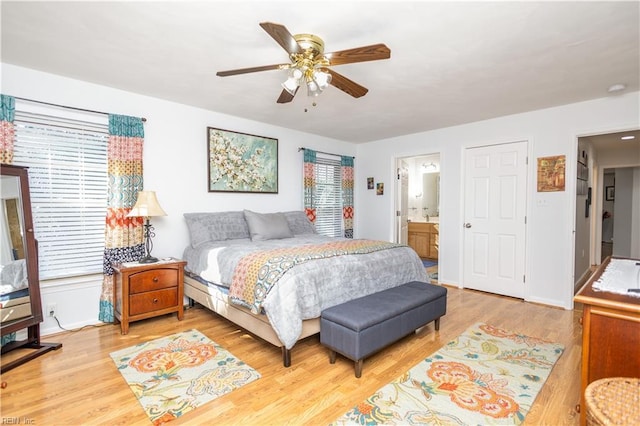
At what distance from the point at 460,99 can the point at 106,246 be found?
159 inches

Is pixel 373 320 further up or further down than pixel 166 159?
further down

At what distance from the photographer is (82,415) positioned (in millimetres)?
1790

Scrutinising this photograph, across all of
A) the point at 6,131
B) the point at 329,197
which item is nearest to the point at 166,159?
the point at 6,131

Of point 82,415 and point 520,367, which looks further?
point 520,367

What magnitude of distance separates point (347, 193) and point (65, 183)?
13.1ft

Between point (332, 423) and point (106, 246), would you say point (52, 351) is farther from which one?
point (332, 423)

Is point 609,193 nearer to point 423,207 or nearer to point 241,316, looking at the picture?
point 423,207

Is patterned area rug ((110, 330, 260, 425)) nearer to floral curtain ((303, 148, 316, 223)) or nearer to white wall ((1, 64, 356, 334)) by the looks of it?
white wall ((1, 64, 356, 334))

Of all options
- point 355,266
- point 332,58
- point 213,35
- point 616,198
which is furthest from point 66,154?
point 616,198

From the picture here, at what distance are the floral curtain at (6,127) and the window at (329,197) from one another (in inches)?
145

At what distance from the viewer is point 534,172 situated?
12.8ft

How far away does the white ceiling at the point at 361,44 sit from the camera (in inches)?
73.8

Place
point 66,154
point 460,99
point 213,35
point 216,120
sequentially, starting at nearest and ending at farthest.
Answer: point 213,35 → point 66,154 → point 460,99 → point 216,120

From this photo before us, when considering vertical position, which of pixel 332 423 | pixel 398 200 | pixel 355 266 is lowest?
pixel 332 423
